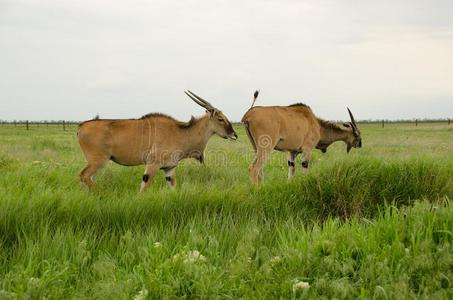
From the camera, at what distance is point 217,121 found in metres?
10.3

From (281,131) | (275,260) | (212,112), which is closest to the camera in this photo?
(275,260)

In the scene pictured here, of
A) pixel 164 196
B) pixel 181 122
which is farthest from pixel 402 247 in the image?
pixel 181 122

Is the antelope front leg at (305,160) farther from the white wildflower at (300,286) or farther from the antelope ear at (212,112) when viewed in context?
the white wildflower at (300,286)

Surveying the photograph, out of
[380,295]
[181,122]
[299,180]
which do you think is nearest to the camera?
[380,295]

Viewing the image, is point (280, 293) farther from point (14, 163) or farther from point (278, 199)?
point (14, 163)

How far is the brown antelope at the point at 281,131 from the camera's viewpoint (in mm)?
11179

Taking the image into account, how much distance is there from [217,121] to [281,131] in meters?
1.98

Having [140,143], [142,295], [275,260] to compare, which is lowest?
[142,295]

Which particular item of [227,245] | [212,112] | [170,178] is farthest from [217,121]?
[227,245]

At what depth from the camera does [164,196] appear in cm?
627

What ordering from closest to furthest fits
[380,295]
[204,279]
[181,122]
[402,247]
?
1. [380,295]
2. [204,279]
3. [402,247]
4. [181,122]

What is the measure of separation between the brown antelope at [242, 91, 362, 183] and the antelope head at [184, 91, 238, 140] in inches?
40.8

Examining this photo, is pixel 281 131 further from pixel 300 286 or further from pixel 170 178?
pixel 300 286

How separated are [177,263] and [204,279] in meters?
0.32
